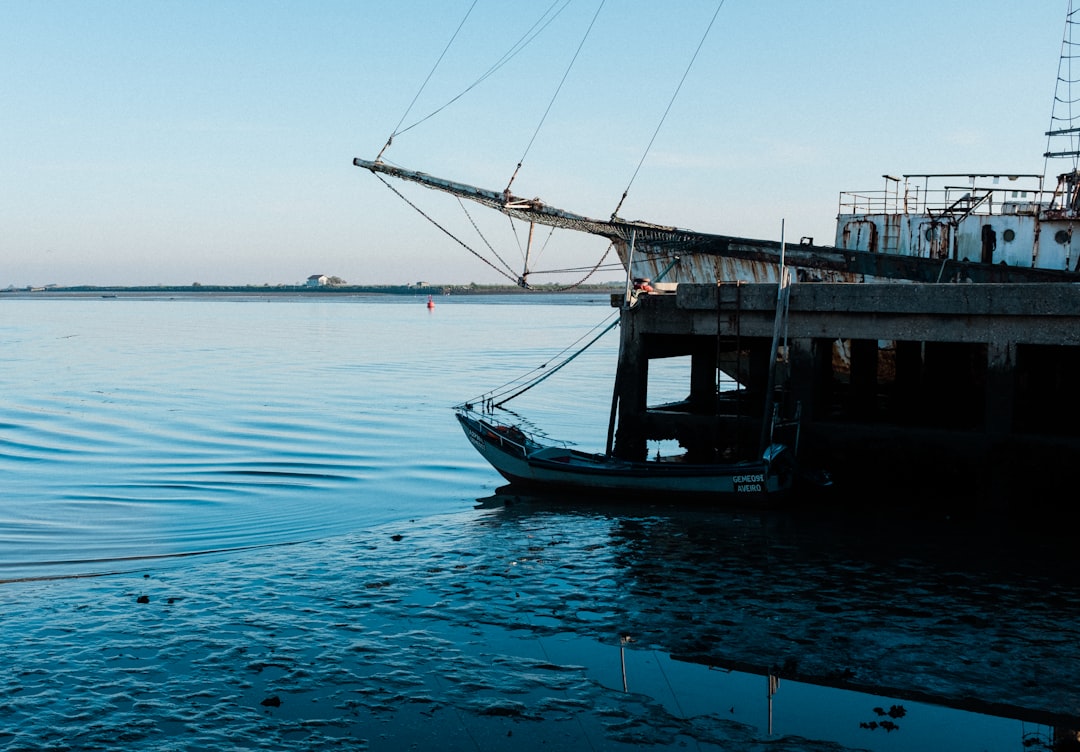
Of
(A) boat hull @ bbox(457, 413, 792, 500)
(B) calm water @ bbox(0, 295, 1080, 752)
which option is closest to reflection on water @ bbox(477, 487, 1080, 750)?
(B) calm water @ bbox(0, 295, 1080, 752)

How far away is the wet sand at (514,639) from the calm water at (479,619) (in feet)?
0.13

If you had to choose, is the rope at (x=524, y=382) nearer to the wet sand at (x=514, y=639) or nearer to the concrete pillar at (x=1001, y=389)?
the wet sand at (x=514, y=639)

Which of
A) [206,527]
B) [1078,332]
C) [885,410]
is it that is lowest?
[206,527]

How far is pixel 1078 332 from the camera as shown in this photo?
655 inches

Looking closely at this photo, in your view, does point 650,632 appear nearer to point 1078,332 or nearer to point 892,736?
point 892,736

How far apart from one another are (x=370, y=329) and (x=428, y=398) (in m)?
58.6

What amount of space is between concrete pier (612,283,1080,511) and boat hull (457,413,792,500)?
1.23 m

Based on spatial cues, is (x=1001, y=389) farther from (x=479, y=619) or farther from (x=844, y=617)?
(x=479, y=619)

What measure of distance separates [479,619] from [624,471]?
7532 millimetres

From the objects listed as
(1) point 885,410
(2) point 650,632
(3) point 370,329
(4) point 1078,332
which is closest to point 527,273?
(1) point 885,410

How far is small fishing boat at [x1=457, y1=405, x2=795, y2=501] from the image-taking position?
18375 millimetres

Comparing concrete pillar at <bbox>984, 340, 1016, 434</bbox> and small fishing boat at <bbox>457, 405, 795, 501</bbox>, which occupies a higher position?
concrete pillar at <bbox>984, 340, 1016, 434</bbox>

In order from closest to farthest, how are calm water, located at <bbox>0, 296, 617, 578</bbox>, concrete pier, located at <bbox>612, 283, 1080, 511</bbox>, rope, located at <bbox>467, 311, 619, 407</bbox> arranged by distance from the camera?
concrete pier, located at <bbox>612, 283, 1080, 511</bbox>
calm water, located at <bbox>0, 296, 617, 578</bbox>
rope, located at <bbox>467, 311, 619, 407</bbox>

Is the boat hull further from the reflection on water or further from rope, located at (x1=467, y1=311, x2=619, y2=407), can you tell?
rope, located at (x1=467, y1=311, x2=619, y2=407)
